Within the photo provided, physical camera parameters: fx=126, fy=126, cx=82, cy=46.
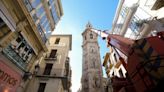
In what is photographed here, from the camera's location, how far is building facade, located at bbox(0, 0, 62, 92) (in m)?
9.87

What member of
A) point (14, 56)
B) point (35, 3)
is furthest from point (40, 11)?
point (14, 56)

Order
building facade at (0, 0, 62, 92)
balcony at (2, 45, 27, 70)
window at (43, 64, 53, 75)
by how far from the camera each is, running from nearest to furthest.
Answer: building facade at (0, 0, 62, 92)
balcony at (2, 45, 27, 70)
window at (43, 64, 53, 75)

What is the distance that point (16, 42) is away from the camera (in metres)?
11.9

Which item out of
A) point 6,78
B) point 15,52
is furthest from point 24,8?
point 6,78

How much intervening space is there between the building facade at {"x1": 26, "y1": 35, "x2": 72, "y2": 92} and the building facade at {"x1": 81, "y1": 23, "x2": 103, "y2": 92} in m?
21.7

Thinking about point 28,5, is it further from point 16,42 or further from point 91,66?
point 91,66

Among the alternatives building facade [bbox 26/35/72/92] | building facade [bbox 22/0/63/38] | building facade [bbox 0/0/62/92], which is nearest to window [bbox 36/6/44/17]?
building facade [bbox 22/0/63/38]

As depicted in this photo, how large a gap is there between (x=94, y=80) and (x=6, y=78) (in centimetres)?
4061

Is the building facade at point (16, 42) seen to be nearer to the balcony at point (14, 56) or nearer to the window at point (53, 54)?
the balcony at point (14, 56)

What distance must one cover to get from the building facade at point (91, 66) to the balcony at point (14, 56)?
32027 mm

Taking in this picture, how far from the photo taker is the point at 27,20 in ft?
41.2

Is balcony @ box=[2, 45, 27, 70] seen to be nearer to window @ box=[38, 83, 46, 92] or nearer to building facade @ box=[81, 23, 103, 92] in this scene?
window @ box=[38, 83, 46, 92]

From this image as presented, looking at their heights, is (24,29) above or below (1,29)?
above

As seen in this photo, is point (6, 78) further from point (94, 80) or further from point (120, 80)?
point (94, 80)
